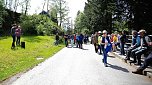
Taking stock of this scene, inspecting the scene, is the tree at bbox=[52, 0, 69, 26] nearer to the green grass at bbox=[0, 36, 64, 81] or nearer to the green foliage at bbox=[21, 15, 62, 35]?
the green foliage at bbox=[21, 15, 62, 35]

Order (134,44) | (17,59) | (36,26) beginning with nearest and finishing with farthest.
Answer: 1. (134,44)
2. (17,59)
3. (36,26)

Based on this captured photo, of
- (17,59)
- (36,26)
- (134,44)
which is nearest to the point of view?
(134,44)

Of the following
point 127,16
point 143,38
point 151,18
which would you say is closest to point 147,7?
point 151,18

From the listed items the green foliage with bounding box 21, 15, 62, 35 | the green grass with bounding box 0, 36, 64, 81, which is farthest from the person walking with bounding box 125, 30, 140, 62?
the green foliage with bounding box 21, 15, 62, 35

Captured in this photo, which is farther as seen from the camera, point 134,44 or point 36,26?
point 36,26

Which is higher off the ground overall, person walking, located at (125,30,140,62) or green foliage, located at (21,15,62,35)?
green foliage, located at (21,15,62,35)

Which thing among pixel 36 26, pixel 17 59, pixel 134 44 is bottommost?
pixel 17 59

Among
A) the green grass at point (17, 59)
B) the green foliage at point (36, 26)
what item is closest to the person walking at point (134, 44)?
the green grass at point (17, 59)

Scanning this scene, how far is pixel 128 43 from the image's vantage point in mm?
26828

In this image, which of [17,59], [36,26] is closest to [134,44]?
[17,59]

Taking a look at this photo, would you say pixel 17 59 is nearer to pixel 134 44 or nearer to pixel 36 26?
pixel 134 44

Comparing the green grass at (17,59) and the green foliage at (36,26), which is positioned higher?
the green foliage at (36,26)

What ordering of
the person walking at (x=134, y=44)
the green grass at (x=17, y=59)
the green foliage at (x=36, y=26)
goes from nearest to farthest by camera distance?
1. the green grass at (x=17, y=59)
2. the person walking at (x=134, y=44)
3. the green foliage at (x=36, y=26)

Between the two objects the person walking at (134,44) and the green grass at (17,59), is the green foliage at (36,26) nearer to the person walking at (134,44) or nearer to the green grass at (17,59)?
the green grass at (17,59)
